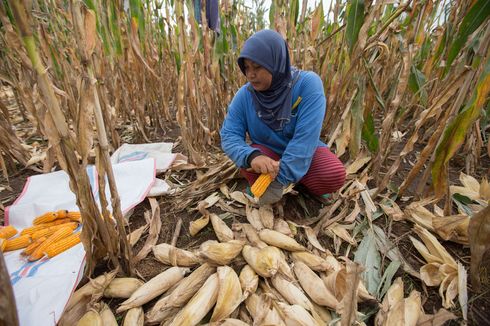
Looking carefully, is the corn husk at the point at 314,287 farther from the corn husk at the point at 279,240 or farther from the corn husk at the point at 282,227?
the corn husk at the point at 282,227

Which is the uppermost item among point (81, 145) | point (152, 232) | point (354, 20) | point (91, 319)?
point (354, 20)

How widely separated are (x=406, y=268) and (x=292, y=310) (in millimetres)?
598

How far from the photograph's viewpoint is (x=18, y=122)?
3.25 meters

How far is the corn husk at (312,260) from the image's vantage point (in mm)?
1013

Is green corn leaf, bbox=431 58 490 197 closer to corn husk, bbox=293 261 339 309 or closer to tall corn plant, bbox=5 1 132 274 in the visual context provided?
corn husk, bbox=293 261 339 309

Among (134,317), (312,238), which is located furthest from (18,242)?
(312,238)

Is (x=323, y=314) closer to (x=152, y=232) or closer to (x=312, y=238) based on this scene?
(x=312, y=238)

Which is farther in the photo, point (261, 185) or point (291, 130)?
point (291, 130)

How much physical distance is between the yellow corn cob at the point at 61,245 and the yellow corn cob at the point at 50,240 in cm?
2

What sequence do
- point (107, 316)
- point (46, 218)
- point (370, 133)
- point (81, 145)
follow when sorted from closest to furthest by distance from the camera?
1. point (81, 145)
2. point (107, 316)
3. point (46, 218)
4. point (370, 133)

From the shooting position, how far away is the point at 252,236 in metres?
1.21

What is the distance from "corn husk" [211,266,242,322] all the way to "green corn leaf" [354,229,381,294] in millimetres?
525

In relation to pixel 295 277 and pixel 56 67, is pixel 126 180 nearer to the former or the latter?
pixel 56 67

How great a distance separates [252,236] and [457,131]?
37.3 inches
